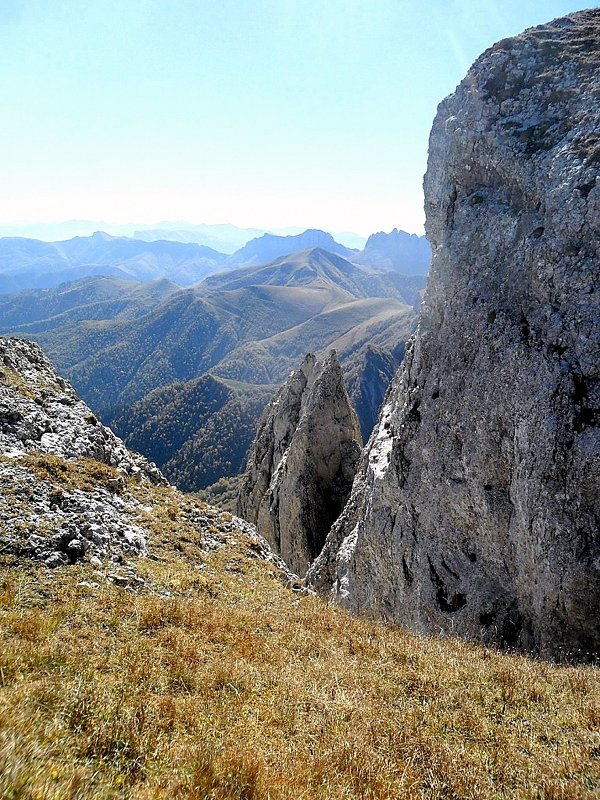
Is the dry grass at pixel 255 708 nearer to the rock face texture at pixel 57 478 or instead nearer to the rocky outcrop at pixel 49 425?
the rock face texture at pixel 57 478

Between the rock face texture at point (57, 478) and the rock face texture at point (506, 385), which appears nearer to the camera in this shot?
the rock face texture at point (57, 478)

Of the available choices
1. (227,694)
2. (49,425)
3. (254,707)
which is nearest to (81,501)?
(49,425)

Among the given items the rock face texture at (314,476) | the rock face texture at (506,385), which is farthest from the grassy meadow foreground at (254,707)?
the rock face texture at (314,476)

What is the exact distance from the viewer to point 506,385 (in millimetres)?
17797

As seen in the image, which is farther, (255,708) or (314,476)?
(314,476)

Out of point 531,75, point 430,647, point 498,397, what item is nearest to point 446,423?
point 498,397

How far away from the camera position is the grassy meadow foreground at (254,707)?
603 centimetres

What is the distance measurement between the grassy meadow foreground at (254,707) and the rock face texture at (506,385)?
177 inches

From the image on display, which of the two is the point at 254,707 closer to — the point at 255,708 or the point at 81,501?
the point at 255,708

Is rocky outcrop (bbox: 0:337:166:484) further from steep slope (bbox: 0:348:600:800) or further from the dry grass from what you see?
the dry grass

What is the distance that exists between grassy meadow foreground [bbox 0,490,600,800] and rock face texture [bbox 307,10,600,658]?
4.50 m

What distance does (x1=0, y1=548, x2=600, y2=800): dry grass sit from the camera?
602cm

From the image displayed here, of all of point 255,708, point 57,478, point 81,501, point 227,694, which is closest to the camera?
point 255,708

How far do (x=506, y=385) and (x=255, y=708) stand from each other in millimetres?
14263
